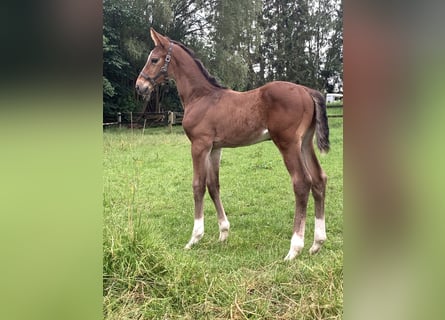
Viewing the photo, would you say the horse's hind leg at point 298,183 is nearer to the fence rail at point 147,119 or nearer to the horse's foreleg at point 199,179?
the horse's foreleg at point 199,179

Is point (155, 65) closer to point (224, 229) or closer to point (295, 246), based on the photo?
point (224, 229)

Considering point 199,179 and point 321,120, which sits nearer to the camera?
point 321,120

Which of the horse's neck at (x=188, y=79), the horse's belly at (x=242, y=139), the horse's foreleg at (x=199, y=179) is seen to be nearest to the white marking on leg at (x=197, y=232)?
the horse's foreleg at (x=199, y=179)

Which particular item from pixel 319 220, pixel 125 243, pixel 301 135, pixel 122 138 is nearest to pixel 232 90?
pixel 301 135

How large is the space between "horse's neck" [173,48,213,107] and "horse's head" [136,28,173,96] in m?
0.06

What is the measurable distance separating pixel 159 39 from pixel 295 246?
1.39 metres

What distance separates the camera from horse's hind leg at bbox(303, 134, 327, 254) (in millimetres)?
2379

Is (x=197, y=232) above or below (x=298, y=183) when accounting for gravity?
below

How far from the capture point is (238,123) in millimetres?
2469

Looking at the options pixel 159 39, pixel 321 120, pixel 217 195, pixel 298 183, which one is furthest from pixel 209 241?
pixel 159 39

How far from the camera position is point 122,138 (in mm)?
2432

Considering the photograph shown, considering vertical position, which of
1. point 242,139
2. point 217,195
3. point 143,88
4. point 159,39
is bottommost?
point 217,195
